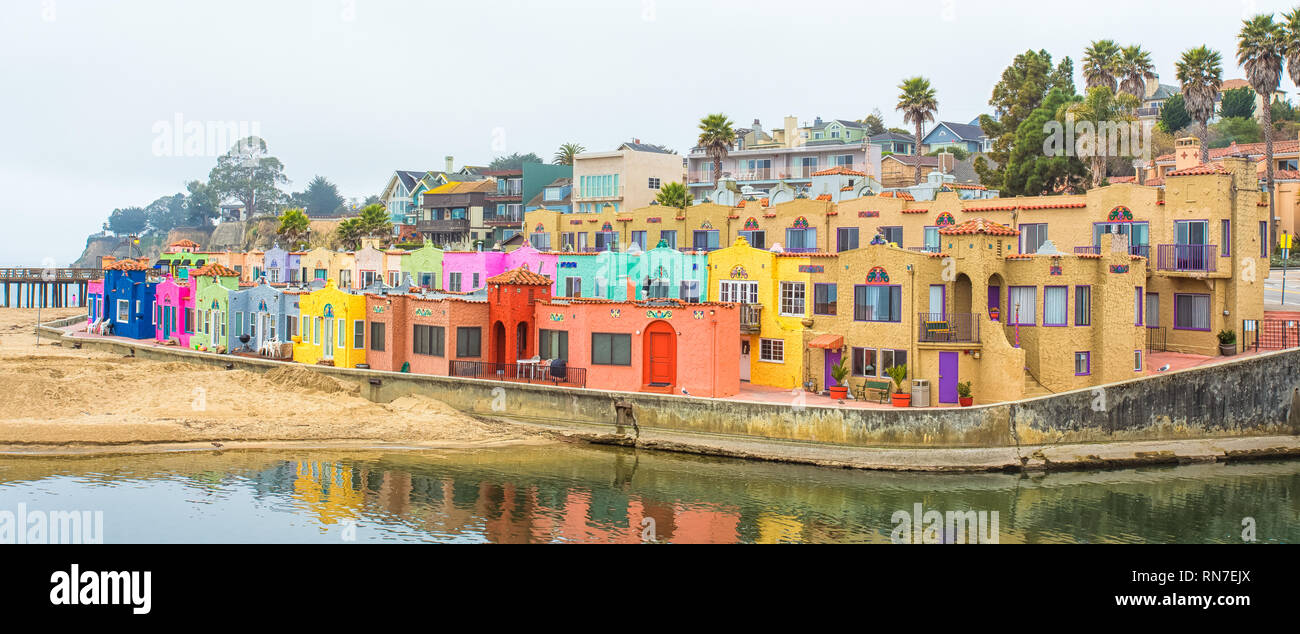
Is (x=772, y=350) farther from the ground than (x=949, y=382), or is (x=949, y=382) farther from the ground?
(x=772, y=350)

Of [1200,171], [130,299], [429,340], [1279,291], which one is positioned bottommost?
[429,340]

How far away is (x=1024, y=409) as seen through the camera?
4050cm

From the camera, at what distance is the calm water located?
31719 mm

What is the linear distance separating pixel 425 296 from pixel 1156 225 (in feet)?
106

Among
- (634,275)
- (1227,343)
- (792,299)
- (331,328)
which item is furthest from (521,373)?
(1227,343)

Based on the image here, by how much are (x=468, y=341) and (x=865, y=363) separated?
1709 centimetres

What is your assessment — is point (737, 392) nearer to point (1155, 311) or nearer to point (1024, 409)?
point (1024, 409)

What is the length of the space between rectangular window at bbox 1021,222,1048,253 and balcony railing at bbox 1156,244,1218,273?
4915 millimetres

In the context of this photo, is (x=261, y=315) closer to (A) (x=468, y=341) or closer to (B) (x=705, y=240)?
(A) (x=468, y=341)

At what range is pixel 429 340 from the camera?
50406mm

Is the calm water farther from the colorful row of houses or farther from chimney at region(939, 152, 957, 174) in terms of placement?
chimney at region(939, 152, 957, 174)

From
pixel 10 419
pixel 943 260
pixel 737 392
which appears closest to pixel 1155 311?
pixel 943 260

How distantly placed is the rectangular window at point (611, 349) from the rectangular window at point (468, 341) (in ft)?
19.3

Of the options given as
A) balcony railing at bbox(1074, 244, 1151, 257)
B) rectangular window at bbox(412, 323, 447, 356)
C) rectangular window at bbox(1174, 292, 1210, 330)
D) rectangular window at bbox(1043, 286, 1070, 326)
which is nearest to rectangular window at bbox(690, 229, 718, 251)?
rectangular window at bbox(412, 323, 447, 356)
